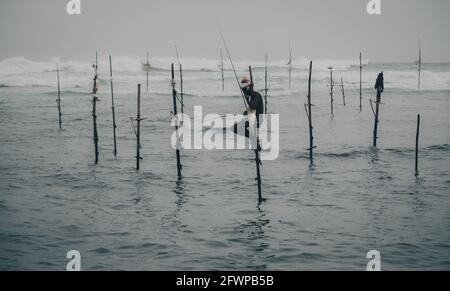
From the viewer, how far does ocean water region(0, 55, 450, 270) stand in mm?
10383

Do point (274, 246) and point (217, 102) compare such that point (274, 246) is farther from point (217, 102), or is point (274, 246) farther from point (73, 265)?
point (217, 102)

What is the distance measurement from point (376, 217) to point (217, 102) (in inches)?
1305

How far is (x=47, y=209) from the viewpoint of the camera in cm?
1359

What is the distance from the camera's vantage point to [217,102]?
45.1 m

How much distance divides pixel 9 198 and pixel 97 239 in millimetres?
4996

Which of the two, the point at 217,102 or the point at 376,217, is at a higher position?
the point at 217,102

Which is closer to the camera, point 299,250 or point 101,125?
point 299,250

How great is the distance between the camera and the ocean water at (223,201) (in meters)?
10.4

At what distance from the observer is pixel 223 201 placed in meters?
14.5

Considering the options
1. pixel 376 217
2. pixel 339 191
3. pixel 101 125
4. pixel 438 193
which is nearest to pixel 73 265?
pixel 376 217
